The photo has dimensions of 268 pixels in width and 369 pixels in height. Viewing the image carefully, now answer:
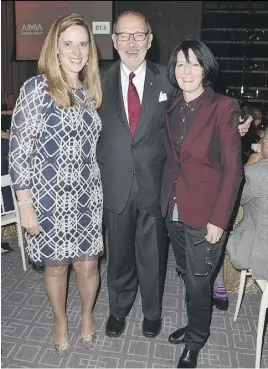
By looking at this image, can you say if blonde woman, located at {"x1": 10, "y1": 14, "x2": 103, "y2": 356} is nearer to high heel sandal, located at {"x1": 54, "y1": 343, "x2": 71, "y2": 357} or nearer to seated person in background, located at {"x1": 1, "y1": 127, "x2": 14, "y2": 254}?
high heel sandal, located at {"x1": 54, "y1": 343, "x2": 71, "y2": 357}

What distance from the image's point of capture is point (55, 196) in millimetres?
2172

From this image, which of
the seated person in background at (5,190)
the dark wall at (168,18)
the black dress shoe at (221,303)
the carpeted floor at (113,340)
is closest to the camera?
the carpeted floor at (113,340)

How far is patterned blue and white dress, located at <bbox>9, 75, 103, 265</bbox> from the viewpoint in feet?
6.70

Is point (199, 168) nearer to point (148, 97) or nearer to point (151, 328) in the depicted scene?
point (148, 97)

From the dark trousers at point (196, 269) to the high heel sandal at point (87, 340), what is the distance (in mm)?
621

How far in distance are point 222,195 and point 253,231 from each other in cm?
58

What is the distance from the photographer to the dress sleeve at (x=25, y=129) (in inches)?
79.5

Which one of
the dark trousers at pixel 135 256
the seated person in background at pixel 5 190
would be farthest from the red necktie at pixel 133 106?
the seated person in background at pixel 5 190

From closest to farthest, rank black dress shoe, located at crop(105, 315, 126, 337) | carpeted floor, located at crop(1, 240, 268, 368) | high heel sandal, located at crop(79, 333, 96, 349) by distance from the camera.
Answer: carpeted floor, located at crop(1, 240, 268, 368), high heel sandal, located at crop(79, 333, 96, 349), black dress shoe, located at crop(105, 315, 126, 337)

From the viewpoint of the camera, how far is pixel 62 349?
8.04 ft

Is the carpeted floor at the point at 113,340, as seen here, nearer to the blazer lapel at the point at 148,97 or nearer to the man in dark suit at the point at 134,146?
the man in dark suit at the point at 134,146

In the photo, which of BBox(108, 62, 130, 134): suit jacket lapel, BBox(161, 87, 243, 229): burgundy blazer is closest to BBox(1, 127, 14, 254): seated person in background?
BBox(108, 62, 130, 134): suit jacket lapel

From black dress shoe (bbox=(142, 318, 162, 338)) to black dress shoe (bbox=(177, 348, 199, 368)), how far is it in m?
0.33

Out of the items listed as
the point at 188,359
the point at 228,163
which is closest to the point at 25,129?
the point at 228,163
